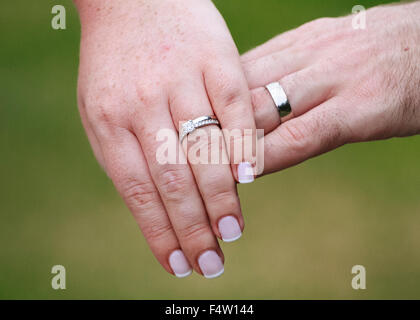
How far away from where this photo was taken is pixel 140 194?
3.85ft

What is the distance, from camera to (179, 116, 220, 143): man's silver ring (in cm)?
112

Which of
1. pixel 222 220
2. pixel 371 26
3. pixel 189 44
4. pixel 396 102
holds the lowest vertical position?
pixel 222 220

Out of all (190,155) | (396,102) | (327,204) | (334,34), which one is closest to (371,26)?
(334,34)

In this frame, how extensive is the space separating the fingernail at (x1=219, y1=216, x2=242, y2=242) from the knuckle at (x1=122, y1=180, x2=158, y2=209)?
187mm

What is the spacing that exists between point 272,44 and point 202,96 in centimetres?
42

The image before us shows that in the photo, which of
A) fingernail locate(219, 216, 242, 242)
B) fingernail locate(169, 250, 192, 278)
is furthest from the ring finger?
fingernail locate(169, 250, 192, 278)

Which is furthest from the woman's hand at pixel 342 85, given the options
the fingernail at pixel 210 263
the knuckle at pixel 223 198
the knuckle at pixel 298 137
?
the fingernail at pixel 210 263

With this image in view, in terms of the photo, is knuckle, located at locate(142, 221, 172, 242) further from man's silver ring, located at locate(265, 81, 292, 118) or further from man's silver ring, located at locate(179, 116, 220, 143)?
man's silver ring, located at locate(265, 81, 292, 118)

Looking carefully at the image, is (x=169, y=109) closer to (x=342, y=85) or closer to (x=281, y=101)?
(x=281, y=101)

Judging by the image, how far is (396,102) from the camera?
3.81 ft

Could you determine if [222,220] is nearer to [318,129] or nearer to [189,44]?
[318,129]

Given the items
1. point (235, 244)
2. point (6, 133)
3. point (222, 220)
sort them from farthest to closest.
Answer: point (6, 133), point (235, 244), point (222, 220)

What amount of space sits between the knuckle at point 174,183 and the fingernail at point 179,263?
0.15m

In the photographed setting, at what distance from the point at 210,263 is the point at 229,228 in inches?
4.2
